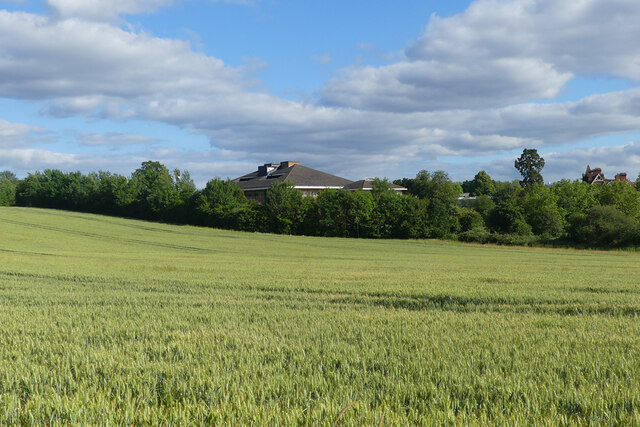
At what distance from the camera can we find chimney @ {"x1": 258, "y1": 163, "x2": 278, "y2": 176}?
12738cm

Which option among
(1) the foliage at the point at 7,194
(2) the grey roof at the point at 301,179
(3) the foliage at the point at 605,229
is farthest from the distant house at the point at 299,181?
(1) the foliage at the point at 7,194

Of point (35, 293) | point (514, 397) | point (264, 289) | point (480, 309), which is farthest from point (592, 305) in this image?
point (35, 293)

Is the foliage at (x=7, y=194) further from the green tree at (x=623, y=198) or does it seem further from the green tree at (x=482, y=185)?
the green tree at (x=623, y=198)

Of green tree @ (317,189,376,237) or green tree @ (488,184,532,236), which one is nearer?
green tree @ (488,184,532,236)

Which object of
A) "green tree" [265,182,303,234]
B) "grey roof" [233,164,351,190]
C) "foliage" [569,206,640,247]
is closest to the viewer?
"foliage" [569,206,640,247]

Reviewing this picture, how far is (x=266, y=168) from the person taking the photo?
128000mm

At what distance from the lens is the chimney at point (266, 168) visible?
5015 inches

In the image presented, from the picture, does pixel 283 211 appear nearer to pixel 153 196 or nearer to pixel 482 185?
pixel 153 196

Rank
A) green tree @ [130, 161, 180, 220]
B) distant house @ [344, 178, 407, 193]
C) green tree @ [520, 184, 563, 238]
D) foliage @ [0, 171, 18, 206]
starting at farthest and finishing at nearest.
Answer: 1. foliage @ [0, 171, 18, 206]
2. distant house @ [344, 178, 407, 193]
3. green tree @ [130, 161, 180, 220]
4. green tree @ [520, 184, 563, 238]

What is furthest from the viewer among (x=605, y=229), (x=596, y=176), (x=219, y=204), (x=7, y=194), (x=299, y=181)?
(x=596, y=176)

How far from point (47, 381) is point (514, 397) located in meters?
5.56

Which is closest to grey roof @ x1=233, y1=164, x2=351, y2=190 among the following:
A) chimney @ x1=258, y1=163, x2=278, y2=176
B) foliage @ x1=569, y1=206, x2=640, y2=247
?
chimney @ x1=258, y1=163, x2=278, y2=176

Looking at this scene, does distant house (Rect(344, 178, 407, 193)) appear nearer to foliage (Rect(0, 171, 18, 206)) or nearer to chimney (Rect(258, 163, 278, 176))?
chimney (Rect(258, 163, 278, 176))

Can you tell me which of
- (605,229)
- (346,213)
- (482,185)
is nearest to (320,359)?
(605,229)
